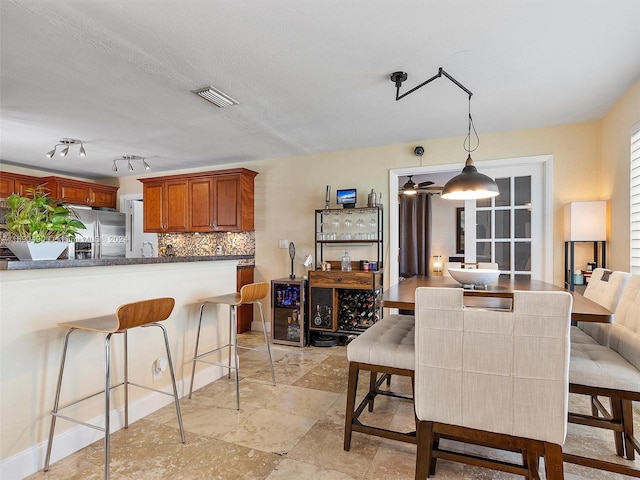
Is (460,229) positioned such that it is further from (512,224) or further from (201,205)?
(201,205)

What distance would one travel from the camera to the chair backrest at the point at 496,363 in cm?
134

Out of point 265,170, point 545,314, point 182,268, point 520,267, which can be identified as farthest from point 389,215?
point 545,314

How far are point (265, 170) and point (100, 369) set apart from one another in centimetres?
340

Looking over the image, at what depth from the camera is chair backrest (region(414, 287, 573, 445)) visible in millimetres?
1338

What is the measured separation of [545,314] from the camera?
1323 mm

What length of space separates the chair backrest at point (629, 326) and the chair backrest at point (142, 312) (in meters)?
2.42

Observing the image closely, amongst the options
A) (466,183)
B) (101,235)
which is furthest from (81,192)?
(466,183)

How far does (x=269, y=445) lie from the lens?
2.08 meters

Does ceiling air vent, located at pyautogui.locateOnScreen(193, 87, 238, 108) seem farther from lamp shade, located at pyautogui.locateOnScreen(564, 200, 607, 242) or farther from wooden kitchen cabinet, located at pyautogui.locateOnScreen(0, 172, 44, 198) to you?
wooden kitchen cabinet, located at pyautogui.locateOnScreen(0, 172, 44, 198)

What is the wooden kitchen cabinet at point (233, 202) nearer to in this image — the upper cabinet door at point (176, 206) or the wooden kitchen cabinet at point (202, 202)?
the wooden kitchen cabinet at point (202, 202)

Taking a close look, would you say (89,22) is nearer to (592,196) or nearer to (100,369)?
(100,369)

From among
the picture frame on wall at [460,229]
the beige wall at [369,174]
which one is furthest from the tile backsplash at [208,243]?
the picture frame on wall at [460,229]

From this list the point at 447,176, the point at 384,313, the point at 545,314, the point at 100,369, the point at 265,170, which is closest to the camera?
the point at 545,314

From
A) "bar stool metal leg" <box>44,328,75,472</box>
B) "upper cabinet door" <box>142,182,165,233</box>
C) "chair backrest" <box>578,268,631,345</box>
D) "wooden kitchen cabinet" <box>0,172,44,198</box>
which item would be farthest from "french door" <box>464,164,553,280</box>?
"wooden kitchen cabinet" <box>0,172,44,198</box>
